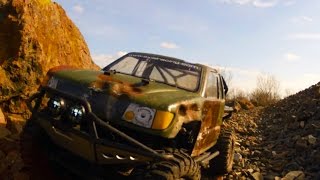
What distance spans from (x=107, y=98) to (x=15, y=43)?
3.94 meters

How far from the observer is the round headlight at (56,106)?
192 inches

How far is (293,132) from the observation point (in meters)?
11.9

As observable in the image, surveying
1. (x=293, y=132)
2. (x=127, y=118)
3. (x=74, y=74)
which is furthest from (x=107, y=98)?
(x=293, y=132)

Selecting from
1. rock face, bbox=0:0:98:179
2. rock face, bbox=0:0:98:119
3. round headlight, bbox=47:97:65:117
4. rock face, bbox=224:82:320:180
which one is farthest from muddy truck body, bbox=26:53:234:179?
rock face, bbox=224:82:320:180

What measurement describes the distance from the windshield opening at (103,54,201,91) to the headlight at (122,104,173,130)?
1.35m

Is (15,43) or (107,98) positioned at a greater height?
(15,43)

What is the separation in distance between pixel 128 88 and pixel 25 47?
3735 millimetres

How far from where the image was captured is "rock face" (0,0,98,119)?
767 centimetres

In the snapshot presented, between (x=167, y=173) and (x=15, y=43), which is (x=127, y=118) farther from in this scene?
(x=15, y=43)

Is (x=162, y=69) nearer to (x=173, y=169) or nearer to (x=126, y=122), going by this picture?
(x=126, y=122)

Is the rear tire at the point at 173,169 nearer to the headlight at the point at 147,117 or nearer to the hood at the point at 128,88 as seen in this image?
the headlight at the point at 147,117

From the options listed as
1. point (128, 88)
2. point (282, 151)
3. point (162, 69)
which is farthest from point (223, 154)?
point (128, 88)

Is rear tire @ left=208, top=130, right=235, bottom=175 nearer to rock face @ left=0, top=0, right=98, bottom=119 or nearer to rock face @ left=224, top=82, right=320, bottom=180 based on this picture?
rock face @ left=224, top=82, right=320, bottom=180

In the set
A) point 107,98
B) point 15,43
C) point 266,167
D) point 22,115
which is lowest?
point 266,167
